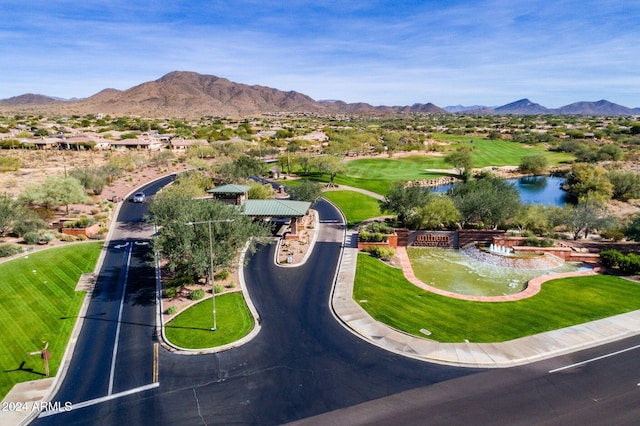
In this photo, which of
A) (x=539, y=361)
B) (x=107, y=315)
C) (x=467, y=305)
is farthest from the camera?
(x=467, y=305)

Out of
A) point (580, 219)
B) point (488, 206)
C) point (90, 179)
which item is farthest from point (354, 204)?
point (90, 179)

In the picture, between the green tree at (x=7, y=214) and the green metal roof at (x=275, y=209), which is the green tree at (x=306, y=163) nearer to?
the green metal roof at (x=275, y=209)

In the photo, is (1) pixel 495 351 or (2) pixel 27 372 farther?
(1) pixel 495 351

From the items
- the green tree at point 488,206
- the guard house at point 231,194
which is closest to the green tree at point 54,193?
the guard house at point 231,194

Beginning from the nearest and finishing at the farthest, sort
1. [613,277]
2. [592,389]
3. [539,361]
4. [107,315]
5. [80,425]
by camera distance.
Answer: [80,425], [592,389], [539,361], [107,315], [613,277]

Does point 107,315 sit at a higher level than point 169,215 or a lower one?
lower

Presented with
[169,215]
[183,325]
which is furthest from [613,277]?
[169,215]

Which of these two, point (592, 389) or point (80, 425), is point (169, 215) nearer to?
point (80, 425)

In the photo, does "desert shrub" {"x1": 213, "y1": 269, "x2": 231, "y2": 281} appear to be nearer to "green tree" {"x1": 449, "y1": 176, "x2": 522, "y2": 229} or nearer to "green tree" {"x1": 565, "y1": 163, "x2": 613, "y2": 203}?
"green tree" {"x1": 449, "y1": 176, "x2": 522, "y2": 229}
